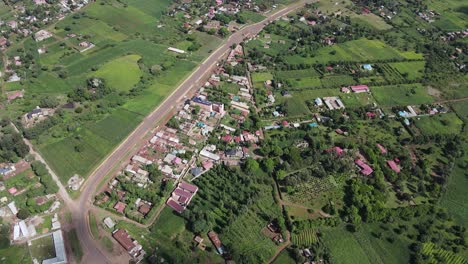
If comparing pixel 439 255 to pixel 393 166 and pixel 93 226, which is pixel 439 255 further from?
pixel 93 226

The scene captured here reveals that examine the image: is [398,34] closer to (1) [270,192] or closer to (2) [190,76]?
(2) [190,76]

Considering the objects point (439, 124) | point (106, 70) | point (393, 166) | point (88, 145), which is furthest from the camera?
point (106, 70)

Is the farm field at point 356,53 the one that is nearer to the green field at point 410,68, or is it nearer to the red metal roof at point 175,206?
the green field at point 410,68

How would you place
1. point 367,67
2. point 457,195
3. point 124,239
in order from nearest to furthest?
1. point 124,239
2. point 457,195
3. point 367,67

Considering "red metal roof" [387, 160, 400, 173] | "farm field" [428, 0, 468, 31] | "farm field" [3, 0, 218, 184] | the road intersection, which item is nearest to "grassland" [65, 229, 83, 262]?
the road intersection

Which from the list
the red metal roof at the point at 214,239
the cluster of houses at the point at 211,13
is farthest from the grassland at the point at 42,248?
the cluster of houses at the point at 211,13

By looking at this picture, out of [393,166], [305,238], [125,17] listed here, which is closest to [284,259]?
[305,238]

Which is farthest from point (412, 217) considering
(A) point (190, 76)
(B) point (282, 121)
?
(A) point (190, 76)
